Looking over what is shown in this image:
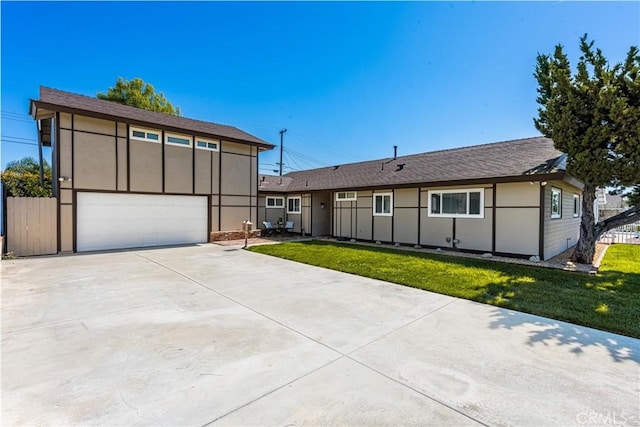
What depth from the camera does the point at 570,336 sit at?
11.8 feet

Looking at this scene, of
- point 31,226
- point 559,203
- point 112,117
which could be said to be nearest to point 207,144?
point 112,117

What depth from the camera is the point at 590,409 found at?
2.26 m

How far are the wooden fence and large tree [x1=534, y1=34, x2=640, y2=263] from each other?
50.0ft

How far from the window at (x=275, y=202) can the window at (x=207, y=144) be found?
4.66 metres

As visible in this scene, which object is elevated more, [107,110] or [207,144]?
[107,110]

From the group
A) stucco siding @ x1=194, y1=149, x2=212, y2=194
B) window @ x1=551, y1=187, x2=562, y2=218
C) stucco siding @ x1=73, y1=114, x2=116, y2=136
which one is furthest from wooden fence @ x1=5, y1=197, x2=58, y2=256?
window @ x1=551, y1=187, x2=562, y2=218

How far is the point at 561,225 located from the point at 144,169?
51.7ft

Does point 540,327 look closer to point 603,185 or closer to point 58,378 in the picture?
point 58,378

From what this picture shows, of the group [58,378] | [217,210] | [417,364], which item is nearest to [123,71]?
[217,210]

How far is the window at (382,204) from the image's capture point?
12.4 meters

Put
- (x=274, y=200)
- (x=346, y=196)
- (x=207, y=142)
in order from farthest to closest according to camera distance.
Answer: (x=274, y=200), (x=346, y=196), (x=207, y=142)

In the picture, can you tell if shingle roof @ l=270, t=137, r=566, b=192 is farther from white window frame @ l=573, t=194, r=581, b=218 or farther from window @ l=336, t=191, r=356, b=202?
white window frame @ l=573, t=194, r=581, b=218

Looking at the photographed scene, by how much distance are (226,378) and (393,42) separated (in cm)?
1180

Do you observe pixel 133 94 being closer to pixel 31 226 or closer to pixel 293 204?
pixel 293 204
